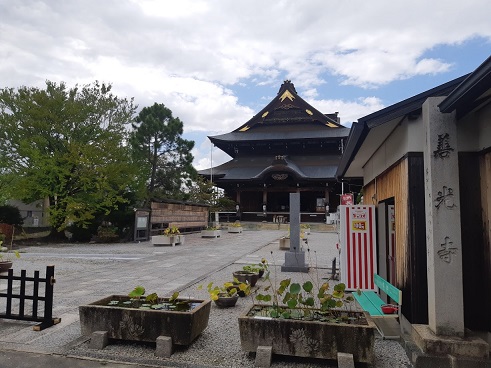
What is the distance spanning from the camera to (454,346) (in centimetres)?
358

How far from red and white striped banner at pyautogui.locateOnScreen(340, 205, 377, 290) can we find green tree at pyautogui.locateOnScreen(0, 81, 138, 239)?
52.3 ft

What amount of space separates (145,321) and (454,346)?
331cm

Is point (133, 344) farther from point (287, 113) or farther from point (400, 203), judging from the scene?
point (287, 113)

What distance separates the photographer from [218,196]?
3716cm

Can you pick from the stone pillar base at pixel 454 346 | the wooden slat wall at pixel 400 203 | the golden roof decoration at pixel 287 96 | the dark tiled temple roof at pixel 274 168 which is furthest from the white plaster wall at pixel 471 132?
the golden roof decoration at pixel 287 96

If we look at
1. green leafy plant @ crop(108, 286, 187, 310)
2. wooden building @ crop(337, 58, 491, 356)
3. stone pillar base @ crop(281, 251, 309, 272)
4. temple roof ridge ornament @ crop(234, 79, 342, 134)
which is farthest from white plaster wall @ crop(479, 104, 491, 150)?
temple roof ridge ornament @ crop(234, 79, 342, 134)

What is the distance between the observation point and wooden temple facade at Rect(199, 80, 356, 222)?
34656mm

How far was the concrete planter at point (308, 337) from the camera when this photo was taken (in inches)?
147

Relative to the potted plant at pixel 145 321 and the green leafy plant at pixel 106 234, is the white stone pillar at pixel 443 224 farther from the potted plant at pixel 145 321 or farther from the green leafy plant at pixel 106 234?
the green leafy plant at pixel 106 234

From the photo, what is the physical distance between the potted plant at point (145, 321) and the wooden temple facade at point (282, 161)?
2929 centimetres

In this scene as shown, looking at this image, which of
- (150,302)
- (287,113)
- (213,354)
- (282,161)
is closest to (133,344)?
(150,302)

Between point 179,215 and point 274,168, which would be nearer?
point 179,215

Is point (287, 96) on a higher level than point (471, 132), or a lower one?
higher

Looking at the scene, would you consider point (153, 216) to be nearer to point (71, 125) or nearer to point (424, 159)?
point (71, 125)
